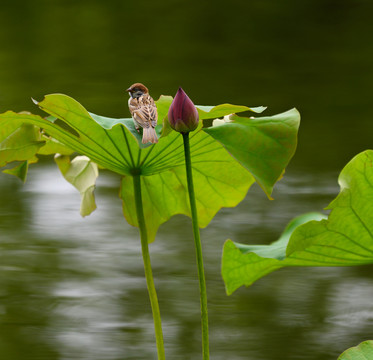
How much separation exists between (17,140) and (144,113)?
0.18 m

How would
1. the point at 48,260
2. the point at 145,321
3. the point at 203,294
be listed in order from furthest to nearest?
1. the point at 48,260
2. the point at 145,321
3. the point at 203,294

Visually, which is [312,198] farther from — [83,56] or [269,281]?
[83,56]

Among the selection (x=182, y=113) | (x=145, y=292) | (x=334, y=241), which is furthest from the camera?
(x=145, y=292)

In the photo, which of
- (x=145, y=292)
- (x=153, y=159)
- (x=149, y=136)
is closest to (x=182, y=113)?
(x=149, y=136)

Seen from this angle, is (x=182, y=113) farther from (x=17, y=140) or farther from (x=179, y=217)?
(x=179, y=217)

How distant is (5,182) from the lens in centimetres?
160

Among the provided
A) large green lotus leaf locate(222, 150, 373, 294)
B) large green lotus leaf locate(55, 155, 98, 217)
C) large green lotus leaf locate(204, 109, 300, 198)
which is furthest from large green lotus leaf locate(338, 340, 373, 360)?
large green lotus leaf locate(55, 155, 98, 217)

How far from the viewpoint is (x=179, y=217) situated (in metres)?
1.52

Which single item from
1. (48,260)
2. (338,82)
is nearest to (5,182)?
(48,260)

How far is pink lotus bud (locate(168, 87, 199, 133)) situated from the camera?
1.40 feet

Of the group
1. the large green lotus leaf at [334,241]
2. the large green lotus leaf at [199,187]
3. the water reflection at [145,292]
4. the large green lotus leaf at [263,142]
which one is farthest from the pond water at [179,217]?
the large green lotus leaf at [263,142]

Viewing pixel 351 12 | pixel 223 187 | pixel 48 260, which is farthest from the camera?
pixel 351 12

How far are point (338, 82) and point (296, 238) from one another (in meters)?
1.39

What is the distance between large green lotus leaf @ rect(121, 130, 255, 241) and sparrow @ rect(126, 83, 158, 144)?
141mm
